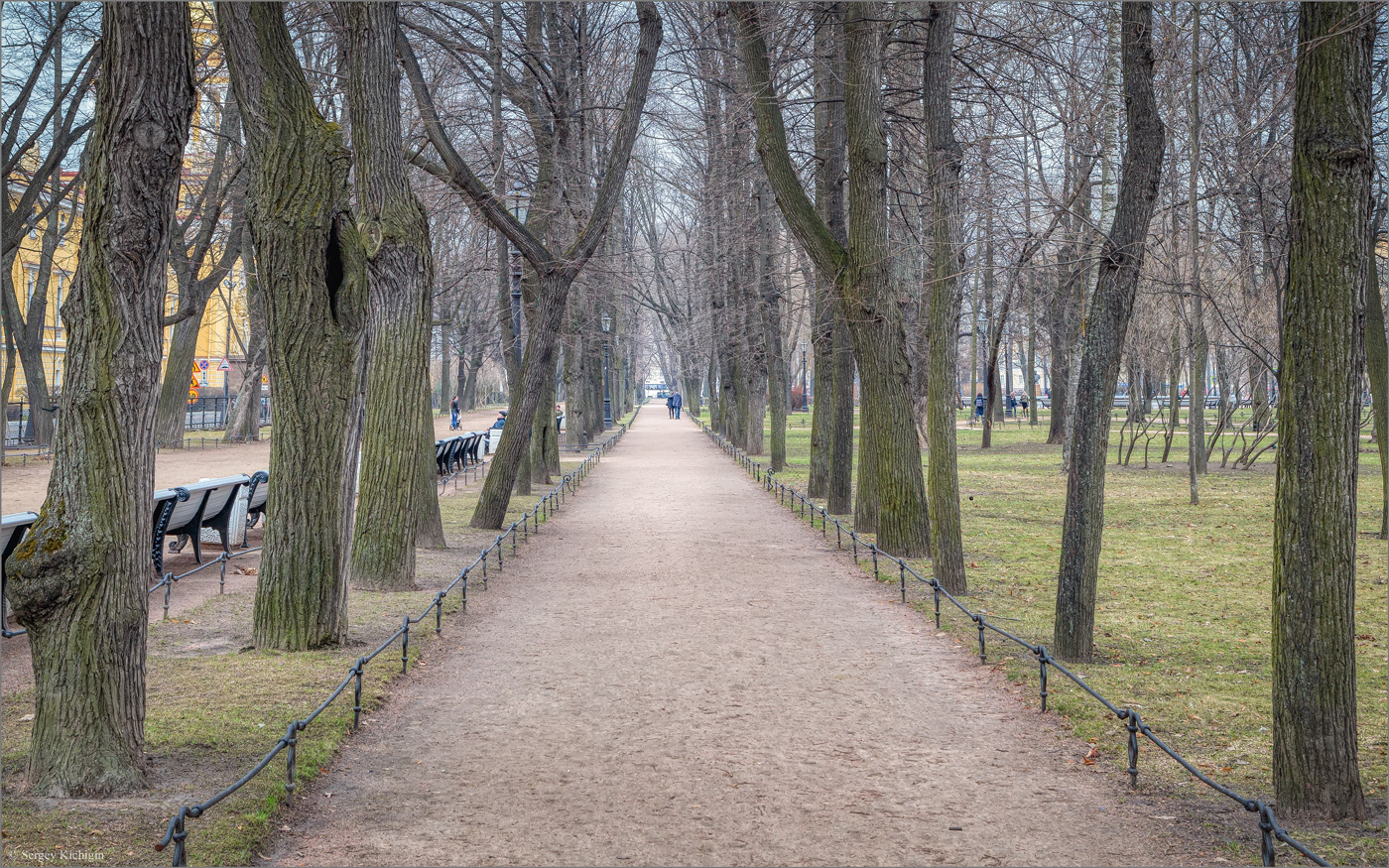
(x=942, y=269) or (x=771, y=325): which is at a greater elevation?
(x=771, y=325)

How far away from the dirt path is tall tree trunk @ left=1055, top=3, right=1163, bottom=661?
35.3 inches

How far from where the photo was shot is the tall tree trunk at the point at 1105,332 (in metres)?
7.70

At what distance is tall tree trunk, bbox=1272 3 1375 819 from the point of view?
4.89m

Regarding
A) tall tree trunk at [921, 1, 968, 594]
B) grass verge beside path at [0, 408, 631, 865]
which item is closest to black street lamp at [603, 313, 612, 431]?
tall tree trunk at [921, 1, 968, 594]

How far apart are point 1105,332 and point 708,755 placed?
13.4 ft

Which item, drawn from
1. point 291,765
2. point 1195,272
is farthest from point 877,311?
point 291,765

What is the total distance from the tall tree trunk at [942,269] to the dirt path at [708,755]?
1.01 m

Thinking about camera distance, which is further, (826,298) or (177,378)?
(177,378)

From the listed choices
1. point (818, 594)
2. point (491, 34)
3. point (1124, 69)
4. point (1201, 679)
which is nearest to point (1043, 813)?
point (1201, 679)

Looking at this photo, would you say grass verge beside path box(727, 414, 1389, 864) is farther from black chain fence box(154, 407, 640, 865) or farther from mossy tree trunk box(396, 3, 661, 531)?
mossy tree trunk box(396, 3, 661, 531)

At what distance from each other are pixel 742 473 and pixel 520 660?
19590 millimetres

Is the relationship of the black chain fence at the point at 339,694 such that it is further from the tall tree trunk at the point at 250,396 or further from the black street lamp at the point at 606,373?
the black street lamp at the point at 606,373

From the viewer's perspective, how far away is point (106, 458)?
A: 505 cm

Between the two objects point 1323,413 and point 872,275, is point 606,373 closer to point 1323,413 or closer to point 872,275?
point 872,275
